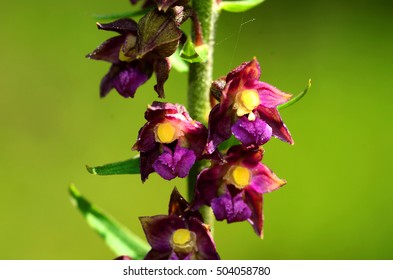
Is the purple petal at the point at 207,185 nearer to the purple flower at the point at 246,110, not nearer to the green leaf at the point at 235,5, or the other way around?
the purple flower at the point at 246,110

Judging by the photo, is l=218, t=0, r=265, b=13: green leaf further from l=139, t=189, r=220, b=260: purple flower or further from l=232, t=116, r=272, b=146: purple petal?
l=139, t=189, r=220, b=260: purple flower

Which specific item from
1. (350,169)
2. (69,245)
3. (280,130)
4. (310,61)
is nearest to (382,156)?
(350,169)

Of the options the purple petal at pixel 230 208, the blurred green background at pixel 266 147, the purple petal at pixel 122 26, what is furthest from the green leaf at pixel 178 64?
the blurred green background at pixel 266 147

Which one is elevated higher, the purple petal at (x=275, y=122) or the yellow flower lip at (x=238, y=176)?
the purple petal at (x=275, y=122)

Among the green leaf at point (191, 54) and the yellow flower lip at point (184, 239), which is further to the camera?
the yellow flower lip at point (184, 239)

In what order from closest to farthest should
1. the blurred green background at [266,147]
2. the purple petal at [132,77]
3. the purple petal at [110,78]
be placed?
the purple petal at [132,77] → the purple petal at [110,78] → the blurred green background at [266,147]

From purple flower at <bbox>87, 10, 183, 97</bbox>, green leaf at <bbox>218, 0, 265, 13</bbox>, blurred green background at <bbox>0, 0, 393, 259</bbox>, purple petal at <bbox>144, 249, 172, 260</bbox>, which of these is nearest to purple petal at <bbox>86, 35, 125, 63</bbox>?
purple flower at <bbox>87, 10, 183, 97</bbox>

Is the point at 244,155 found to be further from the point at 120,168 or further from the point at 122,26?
the point at 122,26

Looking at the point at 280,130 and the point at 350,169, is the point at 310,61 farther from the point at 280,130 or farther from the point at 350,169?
the point at 280,130
